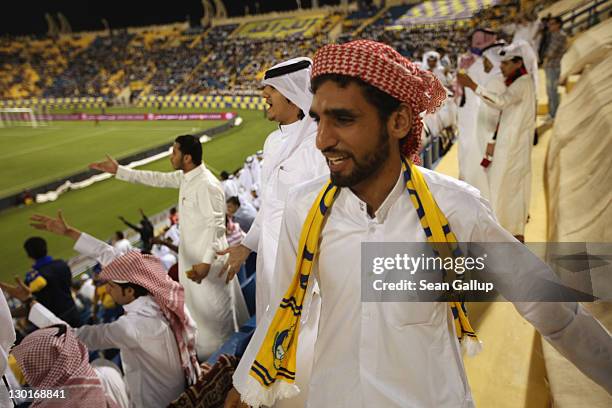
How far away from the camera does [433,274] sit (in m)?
1.31

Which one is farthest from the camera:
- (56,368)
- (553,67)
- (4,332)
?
(553,67)

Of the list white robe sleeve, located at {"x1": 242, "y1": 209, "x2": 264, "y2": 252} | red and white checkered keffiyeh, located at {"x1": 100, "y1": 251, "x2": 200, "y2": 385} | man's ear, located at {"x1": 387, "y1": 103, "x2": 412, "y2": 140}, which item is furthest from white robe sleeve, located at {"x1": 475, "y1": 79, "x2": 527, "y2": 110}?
red and white checkered keffiyeh, located at {"x1": 100, "y1": 251, "x2": 200, "y2": 385}

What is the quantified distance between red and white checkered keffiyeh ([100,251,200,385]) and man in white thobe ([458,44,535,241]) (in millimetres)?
2554

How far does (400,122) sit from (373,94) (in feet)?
0.43

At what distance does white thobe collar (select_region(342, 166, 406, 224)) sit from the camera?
1.33 m

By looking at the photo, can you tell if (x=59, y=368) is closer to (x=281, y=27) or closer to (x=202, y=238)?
(x=202, y=238)

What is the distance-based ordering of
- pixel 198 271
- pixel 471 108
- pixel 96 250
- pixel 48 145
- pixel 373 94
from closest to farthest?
pixel 373 94 < pixel 198 271 < pixel 96 250 < pixel 471 108 < pixel 48 145

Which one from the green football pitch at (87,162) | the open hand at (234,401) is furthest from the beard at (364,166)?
the green football pitch at (87,162)

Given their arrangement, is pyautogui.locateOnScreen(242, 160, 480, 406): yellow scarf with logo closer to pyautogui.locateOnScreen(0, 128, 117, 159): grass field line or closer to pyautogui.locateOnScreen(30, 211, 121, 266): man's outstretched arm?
pyautogui.locateOnScreen(30, 211, 121, 266): man's outstretched arm

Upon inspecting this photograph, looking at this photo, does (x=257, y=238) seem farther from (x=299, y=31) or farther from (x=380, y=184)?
(x=299, y=31)

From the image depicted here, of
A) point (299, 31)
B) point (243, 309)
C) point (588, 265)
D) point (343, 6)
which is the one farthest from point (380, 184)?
point (343, 6)

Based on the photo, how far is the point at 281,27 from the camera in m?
36.1

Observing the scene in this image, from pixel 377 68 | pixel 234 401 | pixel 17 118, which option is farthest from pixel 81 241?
pixel 17 118

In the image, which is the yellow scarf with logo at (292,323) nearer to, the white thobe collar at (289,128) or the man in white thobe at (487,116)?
the white thobe collar at (289,128)
